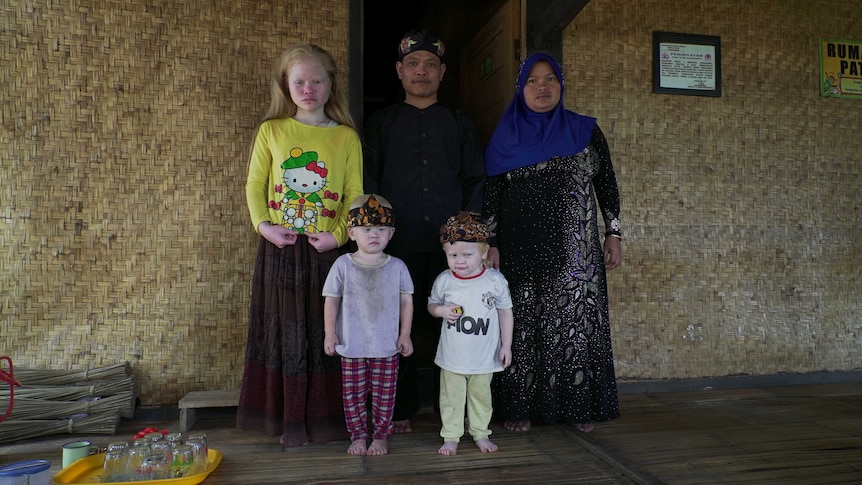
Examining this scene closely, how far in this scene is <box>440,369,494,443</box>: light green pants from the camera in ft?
7.66

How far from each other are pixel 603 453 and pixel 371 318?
1106 millimetres

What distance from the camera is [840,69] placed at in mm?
3637

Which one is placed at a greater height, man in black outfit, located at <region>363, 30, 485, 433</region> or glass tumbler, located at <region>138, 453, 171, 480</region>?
man in black outfit, located at <region>363, 30, 485, 433</region>

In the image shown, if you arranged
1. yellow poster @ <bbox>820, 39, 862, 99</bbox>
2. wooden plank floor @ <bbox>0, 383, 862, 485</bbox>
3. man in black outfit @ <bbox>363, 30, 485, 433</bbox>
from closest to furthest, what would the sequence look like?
wooden plank floor @ <bbox>0, 383, 862, 485</bbox>, man in black outfit @ <bbox>363, 30, 485, 433</bbox>, yellow poster @ <bbox>820, 39, 862, 99</bbox>

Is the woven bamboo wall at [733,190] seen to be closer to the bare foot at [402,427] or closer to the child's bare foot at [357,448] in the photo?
the bare foot at [402,427]

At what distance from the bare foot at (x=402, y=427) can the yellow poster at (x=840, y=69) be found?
3.38m

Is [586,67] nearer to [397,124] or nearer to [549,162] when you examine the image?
[549,162]

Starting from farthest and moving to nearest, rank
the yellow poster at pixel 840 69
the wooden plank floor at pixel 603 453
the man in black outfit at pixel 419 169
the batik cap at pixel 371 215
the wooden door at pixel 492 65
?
the yellow poster at pixel 840 69 < the wooden door at pixel 492 65 < the man in black outfit at pixel 419 169 < the batik cap at pixel 371 215 < the wooden plank floor at pixel 603 453

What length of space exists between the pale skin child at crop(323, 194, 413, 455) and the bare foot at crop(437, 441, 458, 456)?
24cm

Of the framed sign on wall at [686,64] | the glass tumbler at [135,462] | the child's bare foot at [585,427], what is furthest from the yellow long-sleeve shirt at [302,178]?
the framed sign on wall at [686,64]

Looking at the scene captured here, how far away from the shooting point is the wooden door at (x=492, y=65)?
329 cm

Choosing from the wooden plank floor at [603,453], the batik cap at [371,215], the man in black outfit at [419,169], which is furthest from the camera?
the man in black outfit at [419,169]

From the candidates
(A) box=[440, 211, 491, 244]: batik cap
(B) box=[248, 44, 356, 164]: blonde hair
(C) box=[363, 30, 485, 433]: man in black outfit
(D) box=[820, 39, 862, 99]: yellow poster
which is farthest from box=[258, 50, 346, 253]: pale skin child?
(D) box=[820, 39, 862, 99]: yellow poster

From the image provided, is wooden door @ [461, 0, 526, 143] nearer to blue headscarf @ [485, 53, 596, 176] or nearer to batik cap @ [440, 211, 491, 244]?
blue headscarf @ [485, 53, 596, 176]
